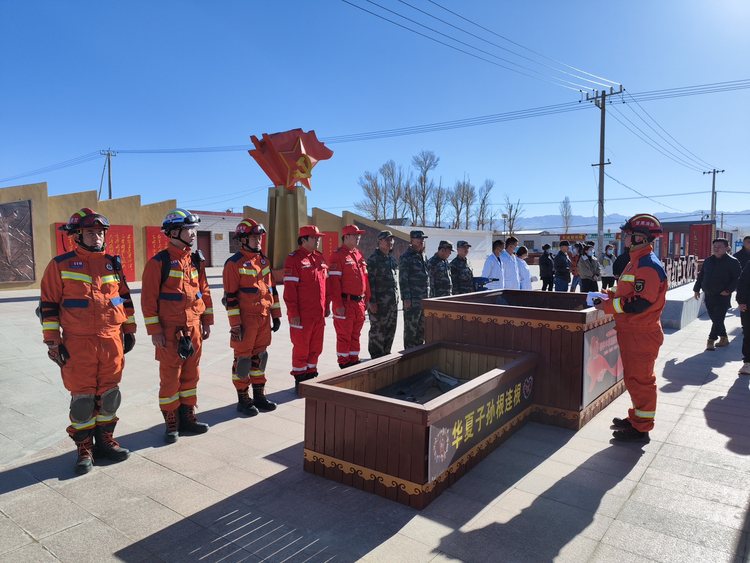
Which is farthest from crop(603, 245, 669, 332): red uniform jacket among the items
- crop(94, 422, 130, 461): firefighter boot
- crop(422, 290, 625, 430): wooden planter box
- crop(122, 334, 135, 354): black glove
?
crop(94, 422, 130, 461): firefighter boot

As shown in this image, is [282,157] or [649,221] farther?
[282,157]

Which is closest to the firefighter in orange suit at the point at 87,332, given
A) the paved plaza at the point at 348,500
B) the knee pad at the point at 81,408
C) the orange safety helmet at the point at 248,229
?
the knee pad at the point at 81,408

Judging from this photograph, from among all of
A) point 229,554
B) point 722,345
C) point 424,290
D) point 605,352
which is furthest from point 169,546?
point 722,345

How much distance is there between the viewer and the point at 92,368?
340 cm

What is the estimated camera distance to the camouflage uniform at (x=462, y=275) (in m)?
7.55

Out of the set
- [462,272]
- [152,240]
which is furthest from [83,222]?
[152,240]

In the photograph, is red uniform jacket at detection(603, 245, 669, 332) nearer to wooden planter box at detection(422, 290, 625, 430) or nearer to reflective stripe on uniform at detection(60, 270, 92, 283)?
wooden planter box at detection(422, 290, 625, 430)

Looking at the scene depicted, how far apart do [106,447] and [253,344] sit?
147cm

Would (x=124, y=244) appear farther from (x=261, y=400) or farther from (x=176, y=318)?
(x=176, y=318)

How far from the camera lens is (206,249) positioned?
3262cm

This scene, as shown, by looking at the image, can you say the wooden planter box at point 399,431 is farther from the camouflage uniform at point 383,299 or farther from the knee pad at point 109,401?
the camouflage uniform at point 383,299

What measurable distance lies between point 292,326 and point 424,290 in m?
2.17

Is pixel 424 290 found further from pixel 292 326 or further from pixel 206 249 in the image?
pixel 206 249

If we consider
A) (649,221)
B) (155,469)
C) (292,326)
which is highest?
(649,221)
